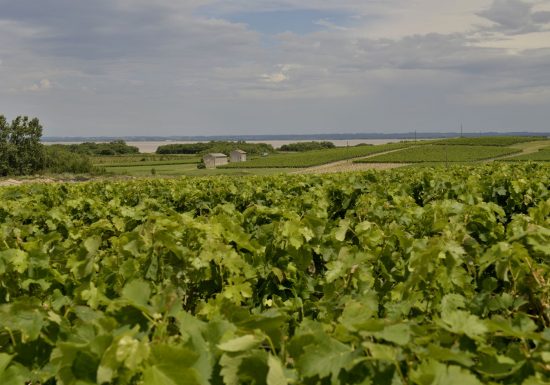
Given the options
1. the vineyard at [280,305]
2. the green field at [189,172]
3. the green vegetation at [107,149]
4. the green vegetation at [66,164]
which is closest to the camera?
the vineyard at [280,305]

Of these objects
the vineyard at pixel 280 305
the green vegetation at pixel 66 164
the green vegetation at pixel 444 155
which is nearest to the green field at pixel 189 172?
the green vegetation at pixel 66 164

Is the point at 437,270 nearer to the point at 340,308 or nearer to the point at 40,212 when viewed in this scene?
the point at 340,308

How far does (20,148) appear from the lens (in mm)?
75312

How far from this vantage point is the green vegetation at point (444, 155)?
7542 centimetres

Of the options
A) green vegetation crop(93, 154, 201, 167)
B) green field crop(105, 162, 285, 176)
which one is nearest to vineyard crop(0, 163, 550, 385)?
green field crop(105, 162, 285, 176)

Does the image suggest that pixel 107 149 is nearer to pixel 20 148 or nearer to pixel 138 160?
pixel 138 160

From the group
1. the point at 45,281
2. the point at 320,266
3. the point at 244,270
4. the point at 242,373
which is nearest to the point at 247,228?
the point at 320,266

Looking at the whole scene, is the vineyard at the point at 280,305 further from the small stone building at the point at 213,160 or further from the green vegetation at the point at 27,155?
the small stone building at the point at 213,160

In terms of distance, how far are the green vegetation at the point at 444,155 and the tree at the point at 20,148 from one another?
1861 inches

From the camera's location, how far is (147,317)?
2.13 m

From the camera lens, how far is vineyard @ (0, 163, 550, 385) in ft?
5.85

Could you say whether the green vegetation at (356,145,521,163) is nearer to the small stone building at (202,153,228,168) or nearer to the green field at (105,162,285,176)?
the green field at (105,162,285,176)

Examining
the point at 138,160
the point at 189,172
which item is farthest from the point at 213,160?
the point at 138,160

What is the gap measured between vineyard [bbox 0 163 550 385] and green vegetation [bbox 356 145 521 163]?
7123 cm
